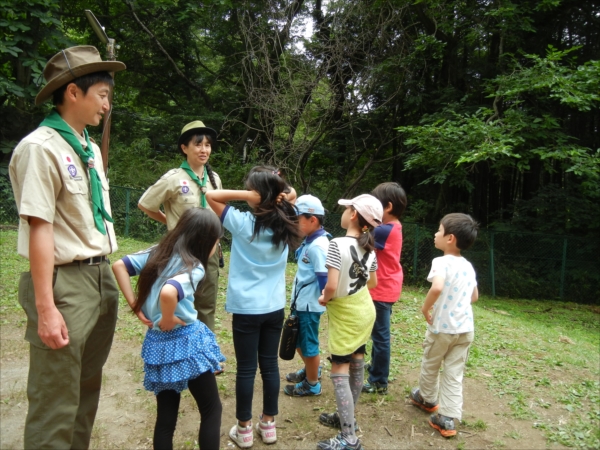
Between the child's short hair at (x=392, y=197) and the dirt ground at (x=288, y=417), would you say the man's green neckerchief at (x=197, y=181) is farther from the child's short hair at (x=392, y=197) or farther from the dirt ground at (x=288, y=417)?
the dirt ground at (x=288, y=417)

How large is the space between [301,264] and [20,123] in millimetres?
11639

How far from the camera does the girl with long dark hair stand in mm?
2842

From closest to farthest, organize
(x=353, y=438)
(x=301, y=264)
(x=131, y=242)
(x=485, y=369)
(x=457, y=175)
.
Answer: (x=353, y=438), (x=301, y=264), (x=485, y=369), (x=131, y=242), (x=457, y=175)

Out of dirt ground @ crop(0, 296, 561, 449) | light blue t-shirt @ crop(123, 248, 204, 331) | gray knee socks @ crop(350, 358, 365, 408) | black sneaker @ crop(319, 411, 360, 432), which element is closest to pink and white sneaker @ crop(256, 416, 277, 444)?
dirt ground @ crop(0, 296, 561, 449)

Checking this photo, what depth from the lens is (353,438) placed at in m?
2.97

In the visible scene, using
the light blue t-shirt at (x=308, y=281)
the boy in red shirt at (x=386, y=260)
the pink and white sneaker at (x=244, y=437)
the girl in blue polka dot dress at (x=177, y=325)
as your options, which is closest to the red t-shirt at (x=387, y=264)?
the boy in red shirt at (x=386, y=260)

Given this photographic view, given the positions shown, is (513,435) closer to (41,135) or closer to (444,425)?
(444,425)

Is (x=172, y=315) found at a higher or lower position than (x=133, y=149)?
lower

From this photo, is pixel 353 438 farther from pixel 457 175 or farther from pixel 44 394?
pixel 457 175

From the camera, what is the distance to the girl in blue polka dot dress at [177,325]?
231cm

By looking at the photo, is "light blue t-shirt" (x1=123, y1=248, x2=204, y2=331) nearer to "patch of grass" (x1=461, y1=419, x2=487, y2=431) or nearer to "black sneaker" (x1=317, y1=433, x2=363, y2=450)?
"black sneaker" (x1=317, y1=433, x2=363, y2=450)

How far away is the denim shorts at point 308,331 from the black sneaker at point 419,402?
0.91 meters

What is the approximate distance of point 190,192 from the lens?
354cm

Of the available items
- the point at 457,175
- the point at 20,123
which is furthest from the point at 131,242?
the point at 457,175
